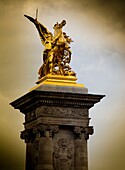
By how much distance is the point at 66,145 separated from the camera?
23.1 m

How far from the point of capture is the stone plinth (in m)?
22.8

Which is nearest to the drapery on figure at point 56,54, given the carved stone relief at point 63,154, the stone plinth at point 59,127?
the stone plinth at point 59,127

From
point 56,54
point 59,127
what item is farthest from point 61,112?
point 56,54

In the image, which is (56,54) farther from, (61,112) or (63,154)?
(63,154)

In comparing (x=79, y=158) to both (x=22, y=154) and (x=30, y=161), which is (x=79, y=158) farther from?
(x=22, y=154)

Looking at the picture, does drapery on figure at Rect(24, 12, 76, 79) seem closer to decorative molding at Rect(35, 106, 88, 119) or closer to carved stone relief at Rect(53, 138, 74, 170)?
decorative molding at Rect(35, 106, 88, 119)

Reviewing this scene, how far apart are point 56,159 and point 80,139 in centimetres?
103

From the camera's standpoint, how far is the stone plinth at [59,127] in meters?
22.8

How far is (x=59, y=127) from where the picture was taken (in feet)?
75.9

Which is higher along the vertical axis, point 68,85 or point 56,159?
point 68,85

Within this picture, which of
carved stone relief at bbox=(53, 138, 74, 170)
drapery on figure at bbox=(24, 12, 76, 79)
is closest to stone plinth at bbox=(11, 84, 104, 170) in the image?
carved stone relief at bbox=(53, 138, 74, 170)

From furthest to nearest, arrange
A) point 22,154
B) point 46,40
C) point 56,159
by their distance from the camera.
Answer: point 22,154
point 46,40
point 56,159

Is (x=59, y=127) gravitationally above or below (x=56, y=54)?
below

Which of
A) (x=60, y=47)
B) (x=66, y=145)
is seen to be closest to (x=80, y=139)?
(x=66, y=145)
